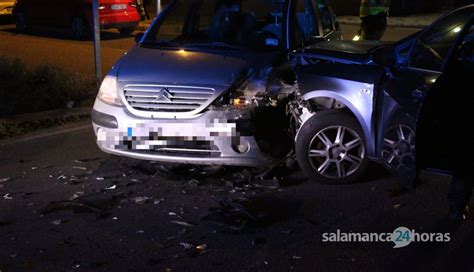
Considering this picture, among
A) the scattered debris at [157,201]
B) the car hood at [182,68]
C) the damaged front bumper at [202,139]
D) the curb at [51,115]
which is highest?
the car hood at [182,68]

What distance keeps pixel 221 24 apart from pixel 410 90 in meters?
2.71

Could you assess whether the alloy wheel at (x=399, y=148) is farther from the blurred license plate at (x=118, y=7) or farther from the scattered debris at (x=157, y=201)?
the blurred license plate at (x=118, y=7)

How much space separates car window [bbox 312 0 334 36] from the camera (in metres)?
8.00

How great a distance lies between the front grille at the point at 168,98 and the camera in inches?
226

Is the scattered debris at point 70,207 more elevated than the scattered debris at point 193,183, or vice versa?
the scattered debris at point 193,183

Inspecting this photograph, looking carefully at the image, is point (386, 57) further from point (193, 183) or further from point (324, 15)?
point (324, 15)

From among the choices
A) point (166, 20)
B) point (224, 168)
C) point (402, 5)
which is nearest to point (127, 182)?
point (224, 168)

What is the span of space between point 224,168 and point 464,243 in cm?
242

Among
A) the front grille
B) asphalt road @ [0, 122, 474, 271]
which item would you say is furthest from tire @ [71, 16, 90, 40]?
the front grille

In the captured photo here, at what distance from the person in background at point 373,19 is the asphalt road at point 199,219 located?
5.37 m

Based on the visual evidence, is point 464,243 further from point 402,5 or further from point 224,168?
point 402,5

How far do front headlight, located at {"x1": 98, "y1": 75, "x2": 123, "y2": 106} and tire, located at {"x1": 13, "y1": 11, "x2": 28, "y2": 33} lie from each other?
44.0ft

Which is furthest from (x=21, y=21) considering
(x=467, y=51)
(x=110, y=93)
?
(x=467, y=51)

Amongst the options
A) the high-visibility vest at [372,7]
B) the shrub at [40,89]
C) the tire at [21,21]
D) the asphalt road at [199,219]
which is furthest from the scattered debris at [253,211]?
the tire at [21,21]
